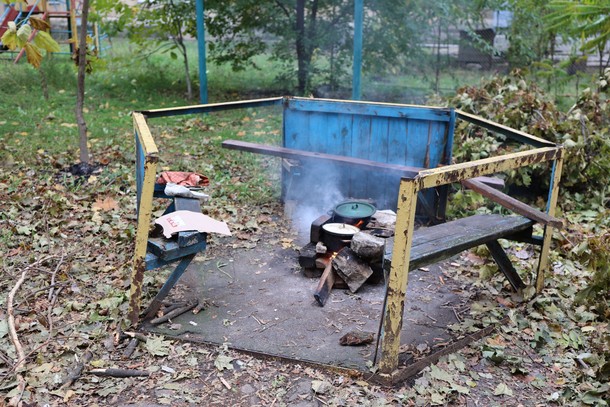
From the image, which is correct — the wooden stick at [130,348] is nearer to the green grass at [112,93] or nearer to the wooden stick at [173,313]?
the wooden stick at [173,313]

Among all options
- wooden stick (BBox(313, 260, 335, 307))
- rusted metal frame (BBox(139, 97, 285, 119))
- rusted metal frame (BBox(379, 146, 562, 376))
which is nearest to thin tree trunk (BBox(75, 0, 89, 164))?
rusted metal frame (BBox(139, 97, 285, 119))

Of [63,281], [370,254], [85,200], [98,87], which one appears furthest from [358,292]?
[98,87]

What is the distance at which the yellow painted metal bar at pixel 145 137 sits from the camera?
13.2 ft

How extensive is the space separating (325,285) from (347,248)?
408mm

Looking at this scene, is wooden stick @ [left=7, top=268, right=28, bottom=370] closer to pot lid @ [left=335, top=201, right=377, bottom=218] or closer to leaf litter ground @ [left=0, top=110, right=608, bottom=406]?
leaf litter ground @ [left=0, top=110, right=608, bottom=406]

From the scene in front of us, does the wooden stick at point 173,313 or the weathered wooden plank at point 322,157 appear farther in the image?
the weathered wooden plank at point 322,157

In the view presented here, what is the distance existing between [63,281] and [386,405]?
9.14 ft

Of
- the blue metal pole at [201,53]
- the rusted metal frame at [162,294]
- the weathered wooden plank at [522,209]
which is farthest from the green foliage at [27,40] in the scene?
the weathered wooden plank at [522,209]

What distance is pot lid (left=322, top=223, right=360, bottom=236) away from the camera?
208 inches

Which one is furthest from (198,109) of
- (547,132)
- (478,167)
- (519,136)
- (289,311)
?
(547,132)

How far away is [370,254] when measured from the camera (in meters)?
4.95

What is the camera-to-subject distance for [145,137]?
14.3 ft

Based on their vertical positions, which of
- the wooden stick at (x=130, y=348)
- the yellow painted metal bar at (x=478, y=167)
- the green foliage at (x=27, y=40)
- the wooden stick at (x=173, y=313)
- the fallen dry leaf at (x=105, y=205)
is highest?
the green foliage at (x=27, y=40)

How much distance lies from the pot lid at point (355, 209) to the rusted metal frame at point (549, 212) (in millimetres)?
1528
